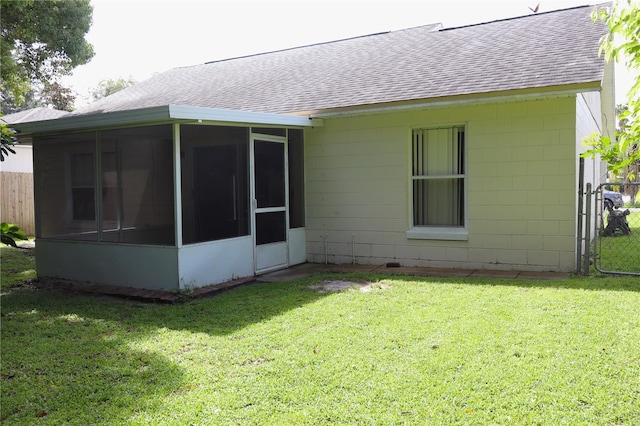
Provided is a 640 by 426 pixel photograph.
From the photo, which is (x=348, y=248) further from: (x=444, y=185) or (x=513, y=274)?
(x=513, y=274)

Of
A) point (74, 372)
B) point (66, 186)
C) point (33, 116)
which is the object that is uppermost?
point (33, 116)

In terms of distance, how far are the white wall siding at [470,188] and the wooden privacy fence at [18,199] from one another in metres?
11.4

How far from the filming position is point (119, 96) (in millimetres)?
15367

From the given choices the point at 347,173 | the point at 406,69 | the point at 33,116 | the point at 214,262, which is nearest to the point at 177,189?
the point at 214,262

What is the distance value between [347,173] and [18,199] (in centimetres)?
1239

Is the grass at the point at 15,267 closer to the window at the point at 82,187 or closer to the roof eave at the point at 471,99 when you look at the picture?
the window at the point at 82,187

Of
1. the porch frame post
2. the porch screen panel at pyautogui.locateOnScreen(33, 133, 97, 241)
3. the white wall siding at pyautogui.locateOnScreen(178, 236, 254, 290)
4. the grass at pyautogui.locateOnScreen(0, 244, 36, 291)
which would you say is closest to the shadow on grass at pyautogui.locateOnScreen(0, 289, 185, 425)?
the white wall siding at pyautogui.locateOnScreen(178, 236, 254, 290)

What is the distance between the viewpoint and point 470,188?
872 cm

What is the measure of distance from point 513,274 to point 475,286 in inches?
44.9

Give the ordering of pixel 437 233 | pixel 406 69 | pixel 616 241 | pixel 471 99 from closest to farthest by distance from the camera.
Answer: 1. pixel 471 99
2. pixel 437 233
3. pixel 406 69
4. pixel 616 241

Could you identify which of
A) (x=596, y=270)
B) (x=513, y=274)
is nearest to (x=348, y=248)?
(x=513, y=274)

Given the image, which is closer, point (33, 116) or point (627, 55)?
point (627, 55)

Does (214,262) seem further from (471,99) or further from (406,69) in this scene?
(406,69)

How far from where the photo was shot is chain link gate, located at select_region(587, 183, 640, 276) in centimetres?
816
